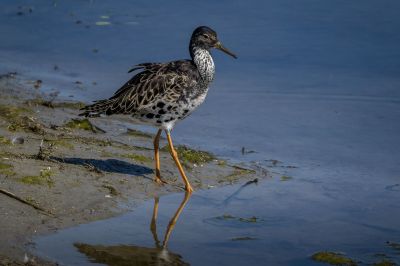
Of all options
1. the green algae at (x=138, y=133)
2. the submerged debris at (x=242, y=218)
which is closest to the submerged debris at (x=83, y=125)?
the green algae at (x=138, y=133)

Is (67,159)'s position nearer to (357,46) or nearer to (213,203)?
(213,203)

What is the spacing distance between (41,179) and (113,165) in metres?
1.41

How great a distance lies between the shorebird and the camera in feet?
34.3

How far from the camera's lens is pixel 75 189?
9000mm

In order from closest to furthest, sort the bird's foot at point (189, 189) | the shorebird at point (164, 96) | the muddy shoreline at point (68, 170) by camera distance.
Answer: the muddy shoreline at point (68, 170)
the bird's foot at point (189, 189)
the shorebird at point (164, 96)

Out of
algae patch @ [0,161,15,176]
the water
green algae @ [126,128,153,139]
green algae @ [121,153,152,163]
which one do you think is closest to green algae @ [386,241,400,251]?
the water

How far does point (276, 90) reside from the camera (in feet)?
46.6

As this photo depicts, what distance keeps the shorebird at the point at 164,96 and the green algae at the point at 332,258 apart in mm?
2639

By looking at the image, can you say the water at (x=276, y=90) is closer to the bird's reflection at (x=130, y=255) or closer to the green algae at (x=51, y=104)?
the bird's reflection at (x=130, y=255)

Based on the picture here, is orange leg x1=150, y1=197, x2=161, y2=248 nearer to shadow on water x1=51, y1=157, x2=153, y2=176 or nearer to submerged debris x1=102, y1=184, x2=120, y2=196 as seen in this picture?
submerged debris x1=102, y1=184, x2=120, y2=196

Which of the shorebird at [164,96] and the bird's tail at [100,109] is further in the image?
the bird's tail at [100,109]

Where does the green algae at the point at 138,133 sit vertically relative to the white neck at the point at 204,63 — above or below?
below

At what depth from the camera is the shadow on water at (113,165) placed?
9963 mm

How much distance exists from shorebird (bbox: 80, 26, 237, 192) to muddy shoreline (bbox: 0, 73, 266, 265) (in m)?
0.41
